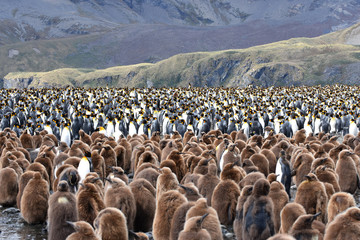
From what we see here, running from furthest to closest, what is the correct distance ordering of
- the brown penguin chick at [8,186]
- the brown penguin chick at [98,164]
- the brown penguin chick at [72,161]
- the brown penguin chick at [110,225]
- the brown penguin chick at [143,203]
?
the brown penguin chick at [72,161]
the brown penguin chick at [98,164]
the brown penguin chick at [8,186]
the brown penguin chick at [143,203]
the brown penguin chick at [110,225]

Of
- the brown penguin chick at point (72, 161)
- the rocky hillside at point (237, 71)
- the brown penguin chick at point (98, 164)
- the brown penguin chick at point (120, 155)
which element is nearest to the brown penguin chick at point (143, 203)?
the brown penguin chick at point (98, 164)

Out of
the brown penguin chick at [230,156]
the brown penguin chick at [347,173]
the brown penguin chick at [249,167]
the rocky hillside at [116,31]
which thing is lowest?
the brown penguin chick at [347,173]

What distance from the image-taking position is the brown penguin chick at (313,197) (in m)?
6.55

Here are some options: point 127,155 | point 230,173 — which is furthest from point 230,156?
point 127,155

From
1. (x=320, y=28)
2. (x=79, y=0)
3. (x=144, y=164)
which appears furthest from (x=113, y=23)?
(x=144, y=164)

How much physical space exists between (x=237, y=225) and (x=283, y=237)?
2141 millimetres

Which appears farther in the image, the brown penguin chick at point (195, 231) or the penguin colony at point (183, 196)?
the penguin colony at point (183, 196)

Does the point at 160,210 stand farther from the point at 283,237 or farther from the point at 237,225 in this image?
the point at 283,237

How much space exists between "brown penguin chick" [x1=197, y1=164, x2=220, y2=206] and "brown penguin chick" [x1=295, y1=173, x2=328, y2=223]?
1.58m

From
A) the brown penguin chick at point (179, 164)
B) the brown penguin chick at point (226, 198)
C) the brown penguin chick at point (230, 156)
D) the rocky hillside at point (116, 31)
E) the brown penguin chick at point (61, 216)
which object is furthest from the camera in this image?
the rocky hillside at point (116, 31)

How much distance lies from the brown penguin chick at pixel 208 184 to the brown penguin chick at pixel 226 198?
0.44 m

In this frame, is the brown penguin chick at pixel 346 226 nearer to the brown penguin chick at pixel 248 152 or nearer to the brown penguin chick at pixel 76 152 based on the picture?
the brown penguin chick at pixel 248 152

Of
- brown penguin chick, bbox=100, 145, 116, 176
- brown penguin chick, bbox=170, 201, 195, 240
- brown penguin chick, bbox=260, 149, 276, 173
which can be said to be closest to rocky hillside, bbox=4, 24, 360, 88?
brown penguin chick, bbox=260, 149, 276, 173

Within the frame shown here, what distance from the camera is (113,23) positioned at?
→ 17350cm
